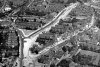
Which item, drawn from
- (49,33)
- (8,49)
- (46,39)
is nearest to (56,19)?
(49,33)

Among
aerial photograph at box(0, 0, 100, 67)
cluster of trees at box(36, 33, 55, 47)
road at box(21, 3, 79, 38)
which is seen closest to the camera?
aerial photograph at box(0, 0, 100, 67)

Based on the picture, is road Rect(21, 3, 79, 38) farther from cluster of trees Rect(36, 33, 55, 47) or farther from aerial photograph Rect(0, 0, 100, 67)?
cluster of trees Rect(36, 33, 55, 47)

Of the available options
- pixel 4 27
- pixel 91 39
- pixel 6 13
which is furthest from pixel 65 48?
pixel 6 13

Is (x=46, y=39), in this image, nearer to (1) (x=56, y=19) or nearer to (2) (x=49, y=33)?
(2) (x=49, y=33)

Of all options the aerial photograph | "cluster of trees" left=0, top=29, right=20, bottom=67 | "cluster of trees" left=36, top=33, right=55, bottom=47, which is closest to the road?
the aerial photograph

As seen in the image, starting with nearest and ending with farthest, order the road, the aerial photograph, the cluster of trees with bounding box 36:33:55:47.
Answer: the aerial photograph → the cluster of trees with bounding box 36:33:55:47 → the road

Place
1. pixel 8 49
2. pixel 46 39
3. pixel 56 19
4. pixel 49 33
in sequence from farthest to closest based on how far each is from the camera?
pixel 56 19 < pixel 49 33 < pixel 46 39 < pixel 8 49

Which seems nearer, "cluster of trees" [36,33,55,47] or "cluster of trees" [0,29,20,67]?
"cluster of trees" [0,29,20,67]

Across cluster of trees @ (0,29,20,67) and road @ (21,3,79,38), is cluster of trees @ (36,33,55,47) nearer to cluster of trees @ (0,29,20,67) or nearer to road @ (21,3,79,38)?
road @ (21,3,79,38)

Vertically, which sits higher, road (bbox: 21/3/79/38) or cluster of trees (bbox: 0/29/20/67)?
road (bbox: 21/3/79/38)

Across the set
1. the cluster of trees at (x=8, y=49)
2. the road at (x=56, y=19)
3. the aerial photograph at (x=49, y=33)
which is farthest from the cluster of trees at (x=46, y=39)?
the cluster of trees at (x=8, y=49)
